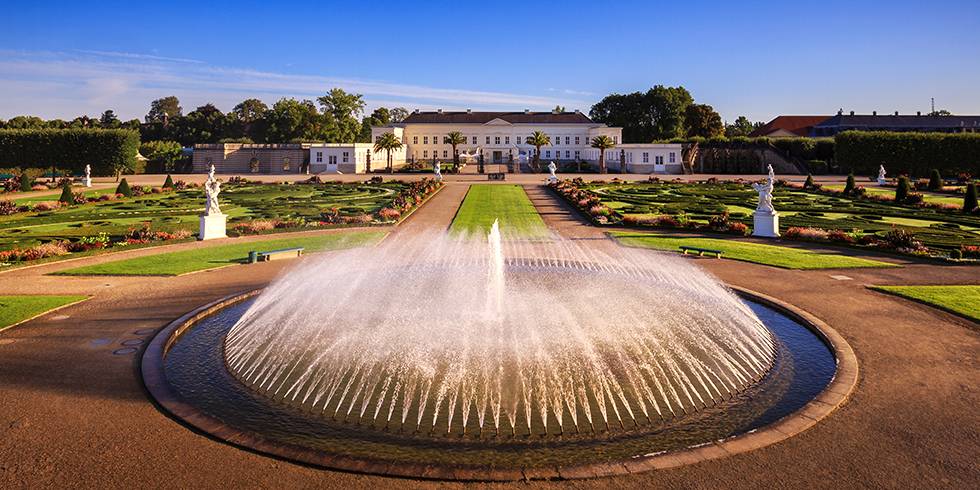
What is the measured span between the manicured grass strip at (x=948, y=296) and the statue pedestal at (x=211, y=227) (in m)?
25.8

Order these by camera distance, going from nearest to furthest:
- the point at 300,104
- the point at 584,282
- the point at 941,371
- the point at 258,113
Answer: the point at 941,371
the point at 584,282
the point at 300,104
the point at 258,113

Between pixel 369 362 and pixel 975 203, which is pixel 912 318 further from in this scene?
pixel 975 203

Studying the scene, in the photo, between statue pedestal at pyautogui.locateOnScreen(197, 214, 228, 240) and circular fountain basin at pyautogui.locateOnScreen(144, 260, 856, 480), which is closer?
circular fountain basin at pyautogui.locateOnScreen(144, 260, 856, 480)

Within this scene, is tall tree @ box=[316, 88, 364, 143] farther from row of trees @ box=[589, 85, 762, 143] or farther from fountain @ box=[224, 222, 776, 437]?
fountain @ box=[224, 222, 776, 437]

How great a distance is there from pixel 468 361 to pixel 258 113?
147581mm

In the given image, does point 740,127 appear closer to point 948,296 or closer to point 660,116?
point 660,116

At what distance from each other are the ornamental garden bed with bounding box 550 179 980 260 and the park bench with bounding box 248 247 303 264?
53.9 ft

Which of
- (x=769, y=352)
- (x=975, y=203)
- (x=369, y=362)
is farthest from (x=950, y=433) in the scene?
(x=975, y=203)

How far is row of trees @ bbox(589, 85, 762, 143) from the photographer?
394 ft

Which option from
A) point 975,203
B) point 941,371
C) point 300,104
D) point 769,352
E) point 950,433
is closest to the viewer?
point 950,433

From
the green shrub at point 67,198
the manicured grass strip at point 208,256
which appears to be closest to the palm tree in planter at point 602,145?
the manicured grass strip at point 208,256

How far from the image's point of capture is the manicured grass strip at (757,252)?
22797 mm

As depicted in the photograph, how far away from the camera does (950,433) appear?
9250 mm

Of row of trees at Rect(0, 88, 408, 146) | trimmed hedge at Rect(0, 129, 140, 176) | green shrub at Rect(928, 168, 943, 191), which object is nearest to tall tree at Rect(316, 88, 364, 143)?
row of trees at Rect(0, 88, 408, 146)
